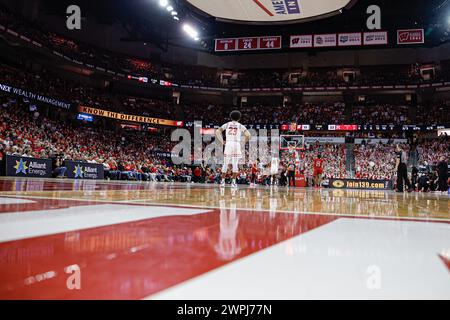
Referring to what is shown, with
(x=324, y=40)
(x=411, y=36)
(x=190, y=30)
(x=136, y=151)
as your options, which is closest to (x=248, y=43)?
(x=190, y=30)

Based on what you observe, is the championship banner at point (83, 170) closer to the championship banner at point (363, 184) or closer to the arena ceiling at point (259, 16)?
the arena ceiling at point (259, 16)

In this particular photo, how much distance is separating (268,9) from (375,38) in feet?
26.1

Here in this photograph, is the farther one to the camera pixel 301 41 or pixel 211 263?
pixel 301 41

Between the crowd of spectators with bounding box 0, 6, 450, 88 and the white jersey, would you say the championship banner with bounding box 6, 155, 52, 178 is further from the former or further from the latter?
the crowd of spectators with bounding box 0, 6, 450, 88

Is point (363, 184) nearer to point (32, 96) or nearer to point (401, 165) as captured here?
point (401, 165)

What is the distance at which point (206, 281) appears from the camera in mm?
743

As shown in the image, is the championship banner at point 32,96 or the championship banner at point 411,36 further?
the championship banner at point 411,36

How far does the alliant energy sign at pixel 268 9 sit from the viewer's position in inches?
738

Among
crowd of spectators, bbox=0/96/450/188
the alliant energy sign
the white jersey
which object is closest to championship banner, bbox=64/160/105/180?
crowd of spectators, bbox=0/96/450/188

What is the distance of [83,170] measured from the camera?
1620 cm

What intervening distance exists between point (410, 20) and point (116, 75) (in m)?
22.4

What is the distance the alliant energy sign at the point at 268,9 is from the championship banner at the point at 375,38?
165 inches

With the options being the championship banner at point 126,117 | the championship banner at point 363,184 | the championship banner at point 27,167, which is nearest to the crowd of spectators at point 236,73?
the championship banner at point 126,117

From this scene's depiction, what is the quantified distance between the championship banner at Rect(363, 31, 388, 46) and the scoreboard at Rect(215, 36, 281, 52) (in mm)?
5825
